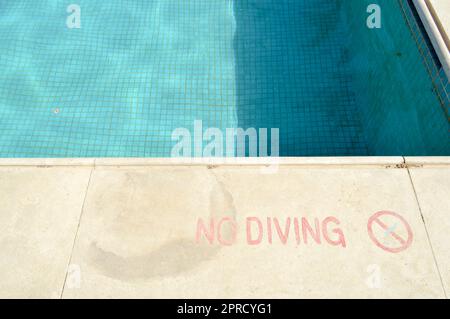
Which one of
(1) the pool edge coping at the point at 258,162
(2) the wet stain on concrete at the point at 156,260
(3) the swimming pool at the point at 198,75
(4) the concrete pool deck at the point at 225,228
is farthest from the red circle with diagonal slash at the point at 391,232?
(3) the swimming pool at the point at 198,75

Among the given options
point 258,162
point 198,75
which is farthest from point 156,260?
point 198,75

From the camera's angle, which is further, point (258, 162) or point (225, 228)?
point (258, 162)

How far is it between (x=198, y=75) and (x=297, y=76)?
1.77 metres

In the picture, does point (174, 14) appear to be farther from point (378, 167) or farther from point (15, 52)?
point (378, 167)

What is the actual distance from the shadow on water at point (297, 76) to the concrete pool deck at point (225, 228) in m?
2.36

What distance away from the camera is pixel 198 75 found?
7062 millimetres

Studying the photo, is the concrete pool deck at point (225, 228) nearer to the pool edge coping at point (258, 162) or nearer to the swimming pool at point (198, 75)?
the pool edge coping at point (258, 162)

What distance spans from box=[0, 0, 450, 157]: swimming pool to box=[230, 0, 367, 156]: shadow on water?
0.06 feet

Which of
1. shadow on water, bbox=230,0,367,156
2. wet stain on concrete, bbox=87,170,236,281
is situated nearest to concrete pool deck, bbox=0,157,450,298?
wet stain on concrete, bbox=87,170,236,281

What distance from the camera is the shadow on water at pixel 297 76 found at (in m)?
6.34

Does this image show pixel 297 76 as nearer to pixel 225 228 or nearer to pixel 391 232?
pixel 391 232

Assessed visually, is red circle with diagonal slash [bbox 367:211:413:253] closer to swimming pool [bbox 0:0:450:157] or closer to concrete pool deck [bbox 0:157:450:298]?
concrete pool deck [bbox 0:157:450:298]
